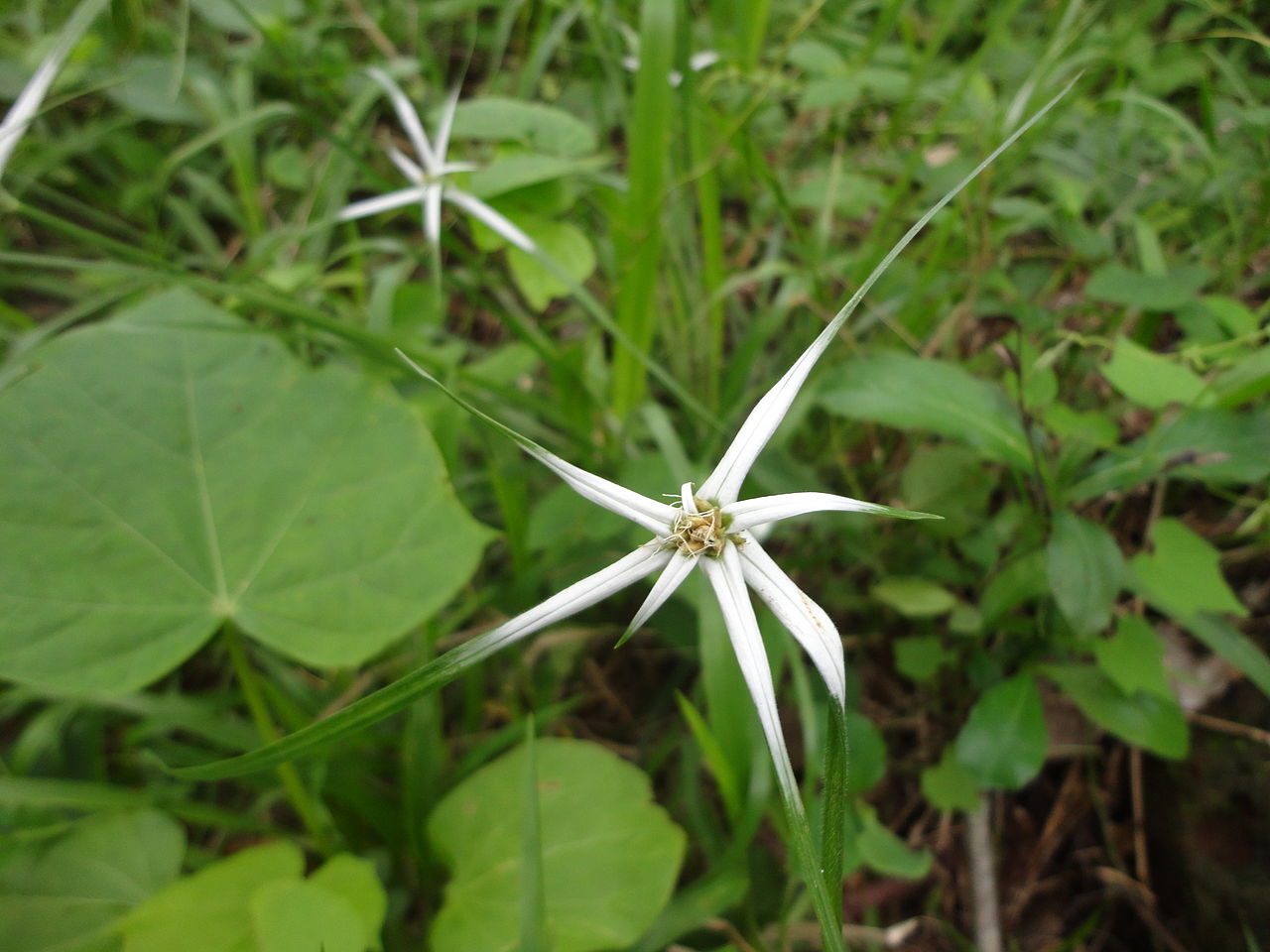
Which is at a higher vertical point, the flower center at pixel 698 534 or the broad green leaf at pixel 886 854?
the flower center at pixel 698 534

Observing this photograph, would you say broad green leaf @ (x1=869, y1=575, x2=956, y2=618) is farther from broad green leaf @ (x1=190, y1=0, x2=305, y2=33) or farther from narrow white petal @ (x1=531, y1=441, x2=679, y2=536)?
broad green leaf @ (x1=190, y1=0, x2=305, y2=33)

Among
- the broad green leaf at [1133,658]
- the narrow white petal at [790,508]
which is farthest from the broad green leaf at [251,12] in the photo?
the broad green leaf at [1133,658]

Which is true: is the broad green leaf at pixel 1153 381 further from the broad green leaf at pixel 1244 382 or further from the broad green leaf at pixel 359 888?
the broad green leaf at pixel 359 888

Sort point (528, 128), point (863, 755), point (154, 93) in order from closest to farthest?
point (863, 755)
point (528, 128)
point (154, 93)

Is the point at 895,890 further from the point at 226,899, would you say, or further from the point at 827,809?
the point at 226,899

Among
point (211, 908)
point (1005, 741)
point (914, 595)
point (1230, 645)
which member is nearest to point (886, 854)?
point (1005, 741)

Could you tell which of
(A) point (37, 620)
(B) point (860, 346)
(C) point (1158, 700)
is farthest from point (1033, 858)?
(A) point (37, 620)

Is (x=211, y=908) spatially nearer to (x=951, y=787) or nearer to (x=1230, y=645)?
(x=951, y=787)
